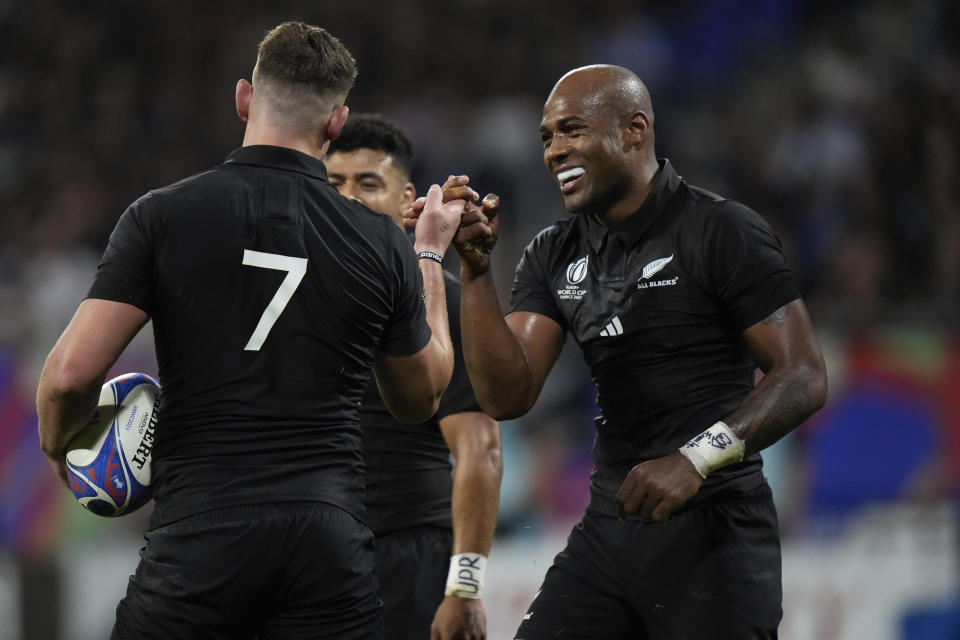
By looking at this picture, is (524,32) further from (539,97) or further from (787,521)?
(787,521)

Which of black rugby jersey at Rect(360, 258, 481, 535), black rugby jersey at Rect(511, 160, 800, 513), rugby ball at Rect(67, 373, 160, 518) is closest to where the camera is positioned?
rugby ball at Rect(67, 373, 160, 518)

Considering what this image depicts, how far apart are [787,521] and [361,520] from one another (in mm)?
4746

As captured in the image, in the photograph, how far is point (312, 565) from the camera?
10.4ft

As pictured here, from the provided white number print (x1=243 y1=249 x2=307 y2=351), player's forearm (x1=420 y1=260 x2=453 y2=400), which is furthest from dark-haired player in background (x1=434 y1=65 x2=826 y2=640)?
white number print (x1=243 y1=249 x2=307 y2=351)

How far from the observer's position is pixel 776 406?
12.0 feet

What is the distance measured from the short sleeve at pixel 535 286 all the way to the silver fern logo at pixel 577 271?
0.11m

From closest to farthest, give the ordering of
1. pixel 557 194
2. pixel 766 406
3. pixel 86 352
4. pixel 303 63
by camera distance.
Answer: pixel 86 352
pixel 303 63
pixel 766 406
pixel 557 194

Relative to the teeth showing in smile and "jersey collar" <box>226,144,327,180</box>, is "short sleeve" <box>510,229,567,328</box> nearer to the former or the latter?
the teeth showing in smile

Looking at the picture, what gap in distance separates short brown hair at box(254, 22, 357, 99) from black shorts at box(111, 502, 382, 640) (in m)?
1.13

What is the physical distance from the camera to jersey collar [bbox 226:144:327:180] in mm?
3365

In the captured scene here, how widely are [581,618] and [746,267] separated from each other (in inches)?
48.0

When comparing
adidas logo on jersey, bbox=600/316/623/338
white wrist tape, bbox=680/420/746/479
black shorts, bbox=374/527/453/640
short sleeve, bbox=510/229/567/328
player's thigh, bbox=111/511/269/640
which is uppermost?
short sleeve, bbox=510/229/567/328

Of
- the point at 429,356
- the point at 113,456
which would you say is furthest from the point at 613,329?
the point at 113,456

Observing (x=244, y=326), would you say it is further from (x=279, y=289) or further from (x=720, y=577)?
(x=720, y=577)
